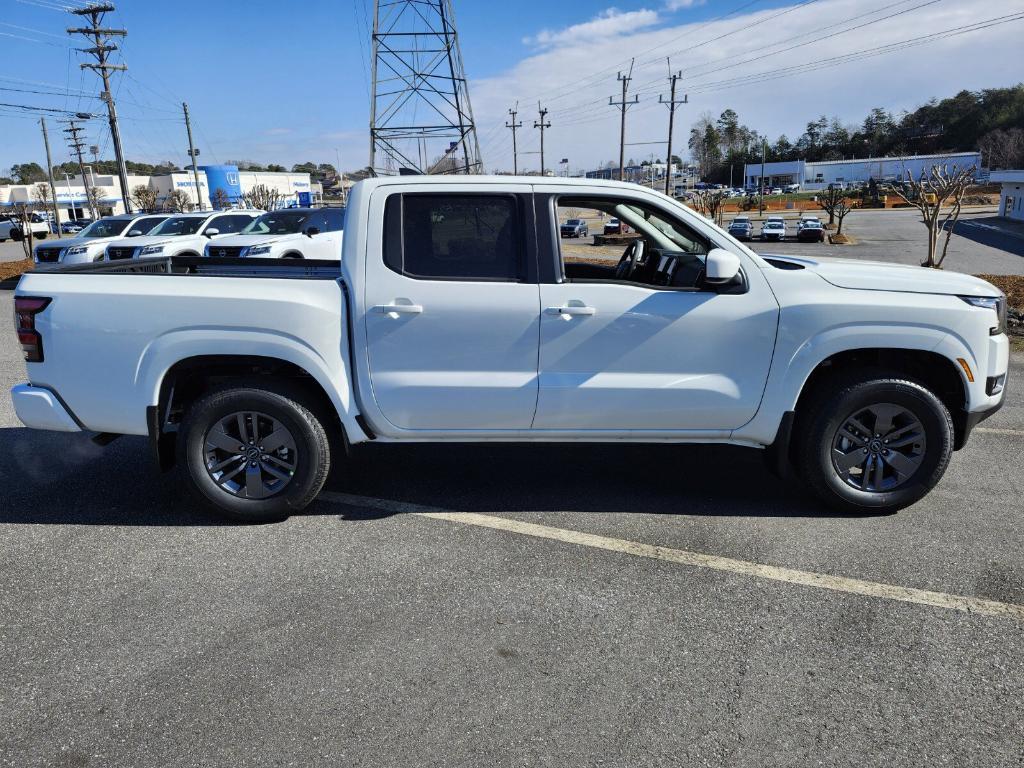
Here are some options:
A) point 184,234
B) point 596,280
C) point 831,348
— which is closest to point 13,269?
point 184,234

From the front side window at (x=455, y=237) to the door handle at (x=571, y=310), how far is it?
0.27m

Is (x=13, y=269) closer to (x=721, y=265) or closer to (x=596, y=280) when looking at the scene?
(x=596, y=280)

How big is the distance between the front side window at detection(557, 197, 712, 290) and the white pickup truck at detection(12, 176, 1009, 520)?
0.03 m

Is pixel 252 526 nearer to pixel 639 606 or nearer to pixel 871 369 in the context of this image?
pixel 639 606

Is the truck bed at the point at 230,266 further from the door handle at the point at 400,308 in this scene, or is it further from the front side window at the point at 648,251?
the front side window at the point at 648,251

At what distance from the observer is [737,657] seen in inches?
117

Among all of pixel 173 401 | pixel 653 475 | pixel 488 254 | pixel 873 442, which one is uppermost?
pixel 488 254

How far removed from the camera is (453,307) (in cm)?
394

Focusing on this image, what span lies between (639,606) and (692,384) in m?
1.29

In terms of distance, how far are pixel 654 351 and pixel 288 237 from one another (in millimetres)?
11661

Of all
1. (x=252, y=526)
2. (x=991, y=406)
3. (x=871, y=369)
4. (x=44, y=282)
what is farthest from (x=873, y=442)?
(x=44, y=282)

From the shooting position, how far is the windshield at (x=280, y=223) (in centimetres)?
1521

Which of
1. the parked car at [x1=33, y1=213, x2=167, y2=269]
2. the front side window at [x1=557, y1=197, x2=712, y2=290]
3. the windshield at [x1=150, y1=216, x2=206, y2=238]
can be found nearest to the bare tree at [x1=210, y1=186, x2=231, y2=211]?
the parked car at [x1=33, y1=213, x2=167, y2=269]

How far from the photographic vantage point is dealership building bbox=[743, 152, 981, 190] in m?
117
